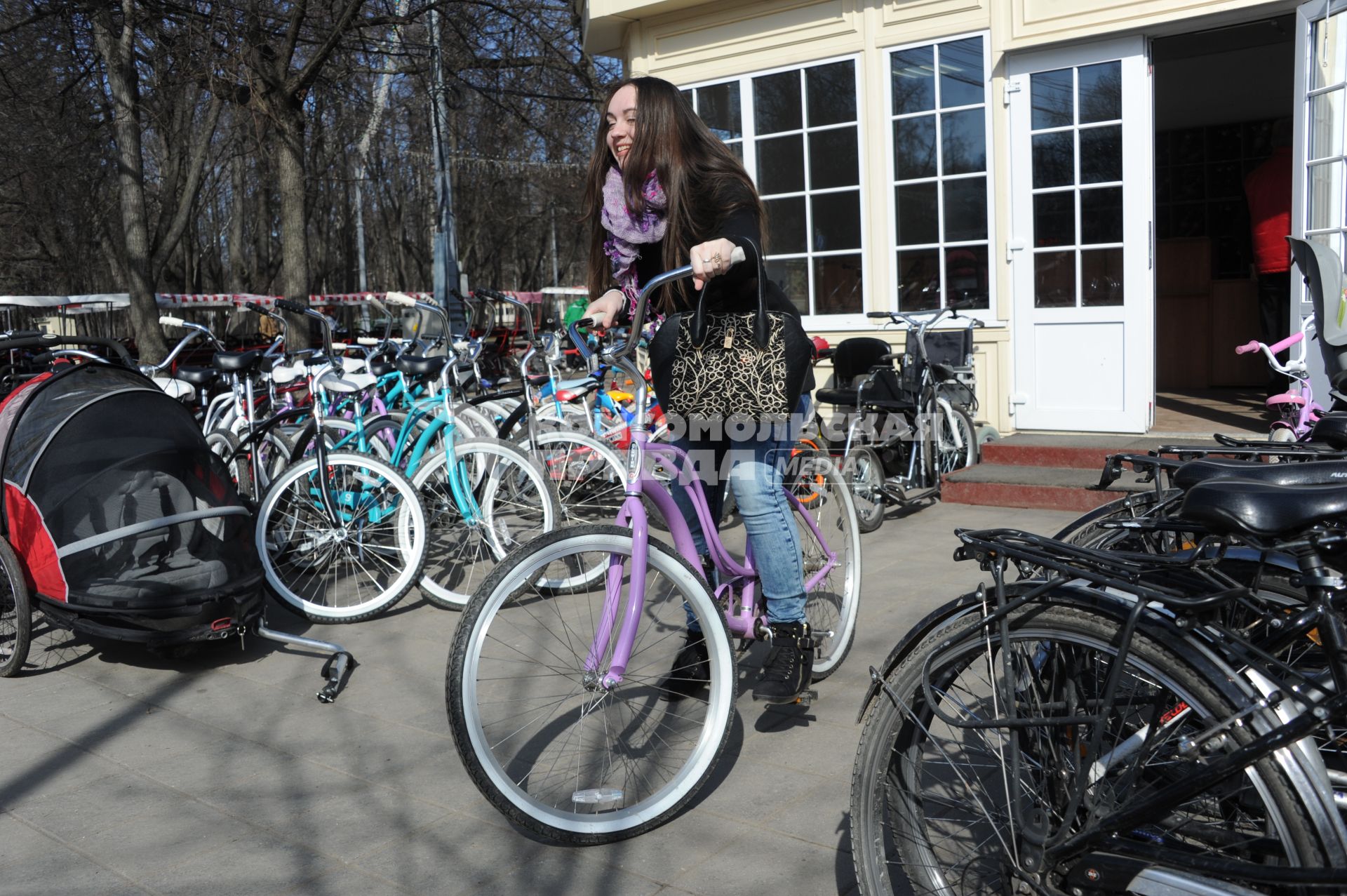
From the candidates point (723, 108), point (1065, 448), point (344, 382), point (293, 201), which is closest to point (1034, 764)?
point (344, 382)

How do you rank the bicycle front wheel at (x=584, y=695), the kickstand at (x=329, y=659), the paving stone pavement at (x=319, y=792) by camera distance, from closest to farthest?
the bicycle front wheel at (x=584, y=695) → the paving stone pavement at (x=319, y=792) → the kickstand at (x=329, y=659)

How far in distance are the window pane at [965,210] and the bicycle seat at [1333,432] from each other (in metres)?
5.79

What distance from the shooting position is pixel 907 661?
6.96 feet

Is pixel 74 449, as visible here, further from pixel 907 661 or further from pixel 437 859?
pixel 907 661

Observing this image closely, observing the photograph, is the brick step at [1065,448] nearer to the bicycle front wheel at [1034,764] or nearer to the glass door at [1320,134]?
the glass door at [1320,134]

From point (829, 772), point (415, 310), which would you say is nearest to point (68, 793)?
point (829, 772)

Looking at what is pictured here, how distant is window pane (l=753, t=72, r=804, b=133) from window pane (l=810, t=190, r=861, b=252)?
2.15 feet

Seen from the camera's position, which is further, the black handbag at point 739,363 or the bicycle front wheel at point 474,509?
the bicycle front wheel at point 474,509

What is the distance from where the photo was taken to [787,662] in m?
3.40

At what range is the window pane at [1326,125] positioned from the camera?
6.80 metres

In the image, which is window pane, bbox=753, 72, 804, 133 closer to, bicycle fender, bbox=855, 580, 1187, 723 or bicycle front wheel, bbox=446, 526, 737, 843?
bicycle front wheel, bbox=446, 526, 737, 843

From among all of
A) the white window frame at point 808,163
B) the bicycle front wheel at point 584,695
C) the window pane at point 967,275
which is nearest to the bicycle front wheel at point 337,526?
the bicycle front wheel at point 584,695

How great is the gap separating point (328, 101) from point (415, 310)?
8205mm

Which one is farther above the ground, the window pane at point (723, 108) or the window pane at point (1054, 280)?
the window pane at point (723, 108)
